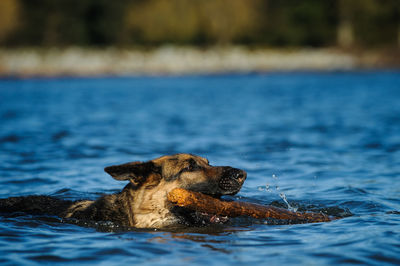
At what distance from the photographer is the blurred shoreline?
6200 cm

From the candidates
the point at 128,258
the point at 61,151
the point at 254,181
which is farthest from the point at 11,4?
the point at 128,258

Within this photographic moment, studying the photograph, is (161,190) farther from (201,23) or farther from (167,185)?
(201,23)

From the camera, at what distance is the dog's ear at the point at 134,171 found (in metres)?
7.62

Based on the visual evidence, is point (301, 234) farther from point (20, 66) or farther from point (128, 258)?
point (20, 66)

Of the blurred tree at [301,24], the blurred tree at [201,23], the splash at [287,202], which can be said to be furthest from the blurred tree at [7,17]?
the splash at [287,202]

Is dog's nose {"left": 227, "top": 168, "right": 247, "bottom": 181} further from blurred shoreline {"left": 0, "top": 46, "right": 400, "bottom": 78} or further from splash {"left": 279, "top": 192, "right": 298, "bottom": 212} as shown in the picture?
blurred shoreline {"left": 0, "top": 46, "right": 400, "bottom": 78}

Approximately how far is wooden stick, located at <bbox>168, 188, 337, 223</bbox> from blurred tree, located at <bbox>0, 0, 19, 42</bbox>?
5915 cm

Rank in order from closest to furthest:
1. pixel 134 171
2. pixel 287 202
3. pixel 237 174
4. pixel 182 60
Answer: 1. pixel 237 174
2. pixel 134 171
3. pixel 287 202
4. pixel 182 60

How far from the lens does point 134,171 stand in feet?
25.9

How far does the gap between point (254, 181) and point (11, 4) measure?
57609mm

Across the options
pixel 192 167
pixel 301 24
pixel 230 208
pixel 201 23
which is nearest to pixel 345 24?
pixel 301 24

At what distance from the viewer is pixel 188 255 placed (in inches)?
273

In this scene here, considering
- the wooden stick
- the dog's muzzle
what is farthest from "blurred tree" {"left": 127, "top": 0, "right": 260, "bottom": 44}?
the dog's muzzle

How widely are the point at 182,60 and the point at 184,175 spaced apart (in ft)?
197
